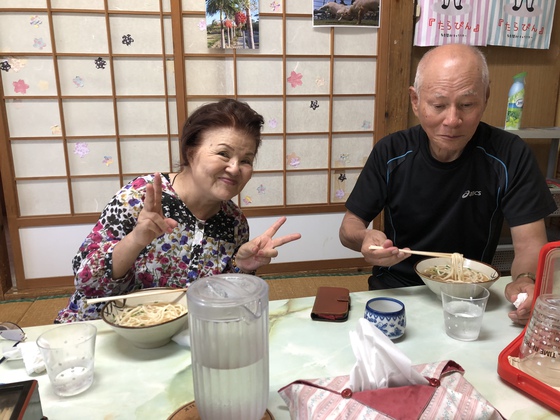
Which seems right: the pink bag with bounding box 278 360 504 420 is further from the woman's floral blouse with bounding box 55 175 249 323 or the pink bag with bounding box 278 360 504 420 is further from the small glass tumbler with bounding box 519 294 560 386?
the woman's floral blouse with bounding box 55 175 249 323

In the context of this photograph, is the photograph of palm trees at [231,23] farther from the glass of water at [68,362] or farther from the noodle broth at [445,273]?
the glass of water at [68,362]

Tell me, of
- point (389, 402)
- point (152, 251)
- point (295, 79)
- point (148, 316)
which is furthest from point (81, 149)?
point (389, 402)

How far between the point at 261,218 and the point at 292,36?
53.2 inches

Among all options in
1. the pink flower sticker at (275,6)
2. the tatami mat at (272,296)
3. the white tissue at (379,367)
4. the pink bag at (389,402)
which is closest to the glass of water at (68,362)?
the pink bag at (389,402)

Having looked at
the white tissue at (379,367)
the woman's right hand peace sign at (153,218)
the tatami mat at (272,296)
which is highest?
the woman's right hand peace sign at (153,218)

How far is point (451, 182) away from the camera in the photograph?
5.70 ft

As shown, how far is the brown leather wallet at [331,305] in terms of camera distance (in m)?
1.22

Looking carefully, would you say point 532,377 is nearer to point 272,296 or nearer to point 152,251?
point 152,251

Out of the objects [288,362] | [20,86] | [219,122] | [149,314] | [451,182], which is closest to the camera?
[288,362]

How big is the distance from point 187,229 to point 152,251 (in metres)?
0.14

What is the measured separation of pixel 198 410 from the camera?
2.63 ft

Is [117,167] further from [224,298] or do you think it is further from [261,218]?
[224,298]

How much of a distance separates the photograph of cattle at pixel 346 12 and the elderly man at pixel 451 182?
168 cm

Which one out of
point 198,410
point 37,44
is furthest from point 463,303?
point 37,44
